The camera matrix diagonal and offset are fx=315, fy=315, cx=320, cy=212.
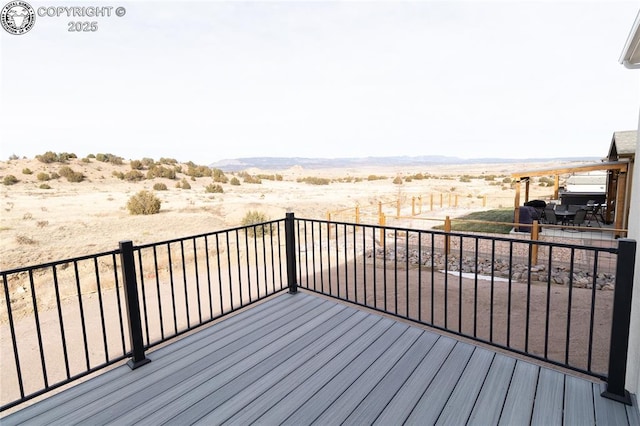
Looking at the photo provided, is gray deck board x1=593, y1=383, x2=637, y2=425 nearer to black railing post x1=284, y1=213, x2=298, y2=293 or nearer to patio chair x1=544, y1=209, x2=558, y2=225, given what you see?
black railing post x1=284, y1=213, x2=298, y2=293

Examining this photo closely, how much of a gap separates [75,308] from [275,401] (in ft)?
18.5

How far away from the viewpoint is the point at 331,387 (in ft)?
7.22

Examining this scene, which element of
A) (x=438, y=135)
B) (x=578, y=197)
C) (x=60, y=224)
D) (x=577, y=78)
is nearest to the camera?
(x=60, y=224)

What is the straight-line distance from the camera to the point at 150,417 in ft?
6.43

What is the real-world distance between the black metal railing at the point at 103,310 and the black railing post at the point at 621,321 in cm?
293

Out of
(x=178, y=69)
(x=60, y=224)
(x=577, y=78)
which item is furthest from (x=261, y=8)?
(x=577, y=78)

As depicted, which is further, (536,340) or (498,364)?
(536,340)

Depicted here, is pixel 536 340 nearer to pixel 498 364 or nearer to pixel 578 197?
pixel 498 364

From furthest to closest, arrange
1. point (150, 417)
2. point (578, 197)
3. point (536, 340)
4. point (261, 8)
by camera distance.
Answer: point (578, 197), point (261, 8), point (536, 340), point (150, 417)

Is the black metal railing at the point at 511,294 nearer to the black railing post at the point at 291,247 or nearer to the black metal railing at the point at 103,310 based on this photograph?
the black railing post at the point at 291,247
